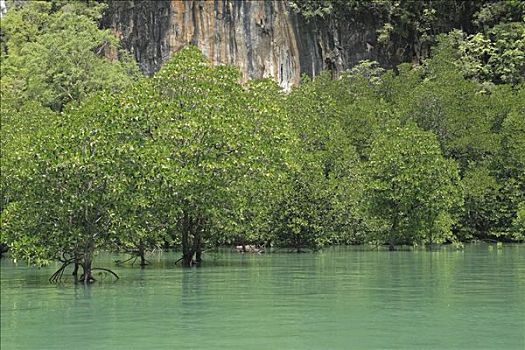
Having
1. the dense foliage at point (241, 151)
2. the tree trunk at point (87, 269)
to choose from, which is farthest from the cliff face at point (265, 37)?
Answer: the tree trunk at point (87, 269)

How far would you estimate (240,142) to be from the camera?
1359 inches

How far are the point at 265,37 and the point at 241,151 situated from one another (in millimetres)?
39627

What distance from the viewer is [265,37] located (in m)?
73.1

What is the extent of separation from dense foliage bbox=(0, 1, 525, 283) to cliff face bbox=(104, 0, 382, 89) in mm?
3027

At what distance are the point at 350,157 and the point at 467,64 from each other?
14.0 meters

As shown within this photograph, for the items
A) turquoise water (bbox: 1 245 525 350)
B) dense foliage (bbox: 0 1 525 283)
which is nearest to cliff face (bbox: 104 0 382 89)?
dense foliage (bbox: 0 1 525 283)

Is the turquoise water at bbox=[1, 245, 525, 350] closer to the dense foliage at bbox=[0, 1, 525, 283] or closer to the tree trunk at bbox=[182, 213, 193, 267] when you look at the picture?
the tree trunk at bbox=[182, 213, 193, 267]

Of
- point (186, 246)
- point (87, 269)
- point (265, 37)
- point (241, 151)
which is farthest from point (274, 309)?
point (265, 37)

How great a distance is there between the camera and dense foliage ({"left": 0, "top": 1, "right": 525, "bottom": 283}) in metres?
27.4

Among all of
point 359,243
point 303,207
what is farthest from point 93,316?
point 359,243

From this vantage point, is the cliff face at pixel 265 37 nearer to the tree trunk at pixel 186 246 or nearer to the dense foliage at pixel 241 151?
the dense foliage at pixel 241 151

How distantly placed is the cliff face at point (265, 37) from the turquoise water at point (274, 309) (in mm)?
39786

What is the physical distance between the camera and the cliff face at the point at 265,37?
72.2 metres

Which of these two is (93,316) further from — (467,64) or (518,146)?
(467,64)
